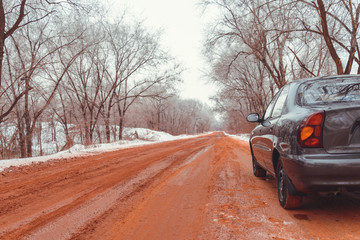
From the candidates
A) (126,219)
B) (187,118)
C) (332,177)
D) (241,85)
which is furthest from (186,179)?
(187,118)

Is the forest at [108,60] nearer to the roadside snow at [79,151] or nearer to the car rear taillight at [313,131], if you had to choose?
the roadside snow at [79,151]

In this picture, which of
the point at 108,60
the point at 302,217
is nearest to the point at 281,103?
the point at 302,217

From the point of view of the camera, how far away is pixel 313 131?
2.47 metres

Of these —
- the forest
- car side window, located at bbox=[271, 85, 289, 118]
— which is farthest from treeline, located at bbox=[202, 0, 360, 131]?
car side window, located at bbox=[271, 85, 289, 118]

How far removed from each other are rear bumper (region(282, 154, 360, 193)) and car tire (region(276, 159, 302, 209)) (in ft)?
1.20

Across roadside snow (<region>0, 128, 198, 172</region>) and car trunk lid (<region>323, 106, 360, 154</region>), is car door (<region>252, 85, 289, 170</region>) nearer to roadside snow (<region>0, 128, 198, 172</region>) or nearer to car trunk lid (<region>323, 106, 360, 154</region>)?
car trunk lid (<region>323, 106, 360, 154</region>)

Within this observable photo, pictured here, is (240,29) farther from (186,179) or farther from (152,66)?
(186,179)

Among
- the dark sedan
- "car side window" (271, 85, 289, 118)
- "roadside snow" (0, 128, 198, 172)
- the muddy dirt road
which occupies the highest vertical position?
"car side window" (271, 85, 289, 118)

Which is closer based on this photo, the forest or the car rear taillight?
the car rear taillight

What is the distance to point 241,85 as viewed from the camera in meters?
27.8

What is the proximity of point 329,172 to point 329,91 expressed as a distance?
1.13 metres

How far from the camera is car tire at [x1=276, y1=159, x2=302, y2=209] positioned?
9.26ft

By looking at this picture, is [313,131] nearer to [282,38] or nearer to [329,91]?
[329,91]

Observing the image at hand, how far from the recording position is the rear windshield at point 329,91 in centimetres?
278
